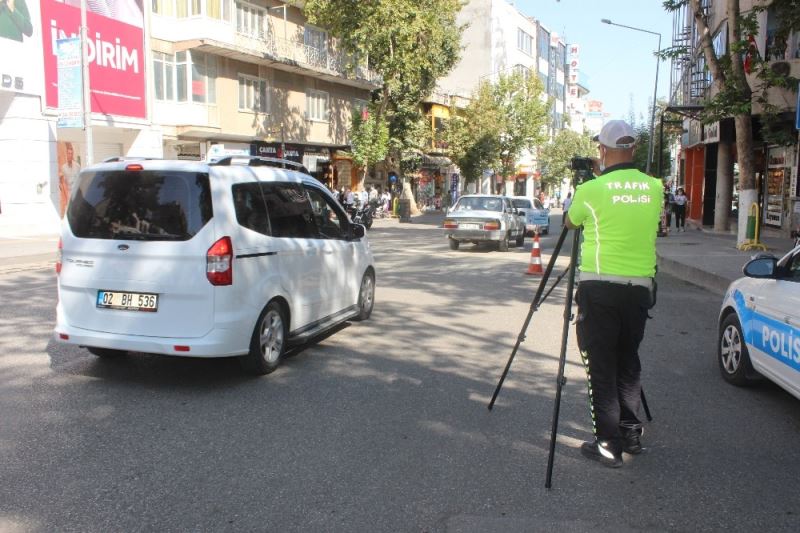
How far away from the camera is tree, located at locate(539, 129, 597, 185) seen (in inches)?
2867

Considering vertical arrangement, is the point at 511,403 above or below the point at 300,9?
below

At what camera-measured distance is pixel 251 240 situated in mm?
5852

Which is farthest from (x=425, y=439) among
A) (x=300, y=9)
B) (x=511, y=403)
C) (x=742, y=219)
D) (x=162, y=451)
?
(x=300, y=9)

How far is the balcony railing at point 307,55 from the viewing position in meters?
31.2

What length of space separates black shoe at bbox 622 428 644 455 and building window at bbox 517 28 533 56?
68071mm

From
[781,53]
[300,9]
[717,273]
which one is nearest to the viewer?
[717,273]

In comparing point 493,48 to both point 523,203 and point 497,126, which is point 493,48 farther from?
point 523,203

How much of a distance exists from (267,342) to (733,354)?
4.14 m

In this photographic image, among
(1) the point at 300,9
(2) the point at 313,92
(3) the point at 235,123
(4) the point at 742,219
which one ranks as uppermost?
(1) the point at 300,9

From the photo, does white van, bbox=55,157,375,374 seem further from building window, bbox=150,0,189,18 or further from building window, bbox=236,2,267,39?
building window, bbox=236,2,267,39

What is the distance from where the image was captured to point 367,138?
36156 mm

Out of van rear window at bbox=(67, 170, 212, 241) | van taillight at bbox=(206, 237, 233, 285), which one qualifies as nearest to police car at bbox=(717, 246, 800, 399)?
van taillight at bbox=(206, 237, 233, 285)

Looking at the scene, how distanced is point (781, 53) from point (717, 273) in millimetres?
10167

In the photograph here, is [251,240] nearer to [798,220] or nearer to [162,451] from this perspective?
[162,451]
